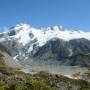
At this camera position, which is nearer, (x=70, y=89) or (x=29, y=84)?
(x=29, y=84)

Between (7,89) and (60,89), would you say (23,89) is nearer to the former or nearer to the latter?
(7,89)

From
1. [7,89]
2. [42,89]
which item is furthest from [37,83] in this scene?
[7,89]

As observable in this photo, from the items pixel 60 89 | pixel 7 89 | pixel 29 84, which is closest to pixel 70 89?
pixel 60 89

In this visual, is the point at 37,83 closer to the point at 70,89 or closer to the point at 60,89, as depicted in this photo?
the point at 60,89

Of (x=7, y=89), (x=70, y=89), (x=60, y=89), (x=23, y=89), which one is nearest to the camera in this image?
(x=23, y=89)

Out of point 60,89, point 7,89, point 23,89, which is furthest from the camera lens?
point 60,89

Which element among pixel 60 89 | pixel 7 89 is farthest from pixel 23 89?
pixel 60 89

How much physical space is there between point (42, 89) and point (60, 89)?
5052 centimetres

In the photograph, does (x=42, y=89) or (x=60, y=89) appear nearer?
(x=42, y=89)

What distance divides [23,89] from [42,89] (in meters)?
6.33

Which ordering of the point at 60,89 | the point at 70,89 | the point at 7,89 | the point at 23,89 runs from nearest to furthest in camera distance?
the point at 23,89 → the point at 7,89 → the point at 60,89 → the point at 70,89

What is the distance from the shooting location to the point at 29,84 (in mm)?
112188

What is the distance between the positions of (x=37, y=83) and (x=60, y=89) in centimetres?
4966

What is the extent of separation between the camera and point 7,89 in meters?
139
